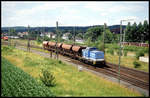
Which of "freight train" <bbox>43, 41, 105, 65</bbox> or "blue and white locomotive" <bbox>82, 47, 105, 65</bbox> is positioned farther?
"freight train" <bbox>43, 41, 105, 65</bbox>

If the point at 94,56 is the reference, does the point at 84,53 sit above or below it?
above

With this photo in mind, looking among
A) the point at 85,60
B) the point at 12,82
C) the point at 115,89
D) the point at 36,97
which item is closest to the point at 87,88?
the point at 115,89

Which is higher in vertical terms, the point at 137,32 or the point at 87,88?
the point at 137,32

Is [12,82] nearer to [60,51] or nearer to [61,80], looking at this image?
[61,80]

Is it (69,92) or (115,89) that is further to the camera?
(115,89)

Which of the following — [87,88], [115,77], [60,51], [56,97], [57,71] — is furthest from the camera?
[60,51]

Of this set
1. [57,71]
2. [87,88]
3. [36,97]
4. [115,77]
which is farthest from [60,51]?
[36,97]

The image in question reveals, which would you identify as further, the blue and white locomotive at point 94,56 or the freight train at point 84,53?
the freight train at point 84,53

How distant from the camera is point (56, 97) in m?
15.1

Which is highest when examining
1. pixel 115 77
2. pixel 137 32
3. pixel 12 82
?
pixel 137 32

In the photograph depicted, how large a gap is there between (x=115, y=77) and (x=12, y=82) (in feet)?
52.7

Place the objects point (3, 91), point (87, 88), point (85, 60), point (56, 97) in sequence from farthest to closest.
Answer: point (85, 60), point (87, 88), point (56, 97), point (3, 91)

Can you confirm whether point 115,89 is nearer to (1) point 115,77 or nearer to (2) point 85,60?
(1) point 115,77

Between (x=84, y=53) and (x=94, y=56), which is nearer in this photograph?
(x=94, y=56)
